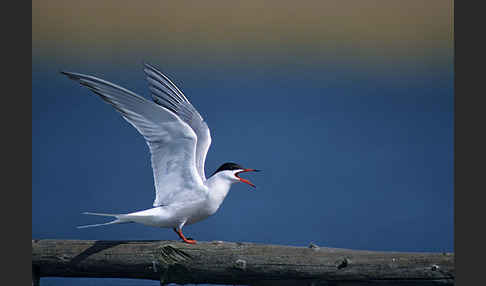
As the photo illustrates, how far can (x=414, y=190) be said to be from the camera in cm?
389

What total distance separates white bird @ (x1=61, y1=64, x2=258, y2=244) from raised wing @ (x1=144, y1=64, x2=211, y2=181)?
0.09ft

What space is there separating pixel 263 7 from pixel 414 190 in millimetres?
1673

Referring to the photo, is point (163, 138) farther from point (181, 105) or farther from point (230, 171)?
point (230, 171)

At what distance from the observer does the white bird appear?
Answer: 9.93 feet

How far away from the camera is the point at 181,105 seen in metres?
3.36

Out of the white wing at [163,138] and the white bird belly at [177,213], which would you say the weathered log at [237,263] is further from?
the white wing at [163,138]

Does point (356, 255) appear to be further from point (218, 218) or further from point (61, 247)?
point (61, 247)

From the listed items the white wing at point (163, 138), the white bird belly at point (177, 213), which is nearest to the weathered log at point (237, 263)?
the white bird belly at point (177, 213)

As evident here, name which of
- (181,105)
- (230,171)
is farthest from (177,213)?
(181,105)

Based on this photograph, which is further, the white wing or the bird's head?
the bird's head

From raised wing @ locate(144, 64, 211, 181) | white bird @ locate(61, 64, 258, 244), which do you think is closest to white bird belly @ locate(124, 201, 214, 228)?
white bird @ locate(61, 64, 258, 244)

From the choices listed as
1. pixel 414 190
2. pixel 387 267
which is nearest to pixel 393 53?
pixel 414 190

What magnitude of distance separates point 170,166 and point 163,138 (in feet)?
0.59

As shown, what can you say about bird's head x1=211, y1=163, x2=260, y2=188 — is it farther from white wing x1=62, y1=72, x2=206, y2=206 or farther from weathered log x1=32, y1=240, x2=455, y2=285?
weathered log x1=32, y1=240, x2=455, y2=285
